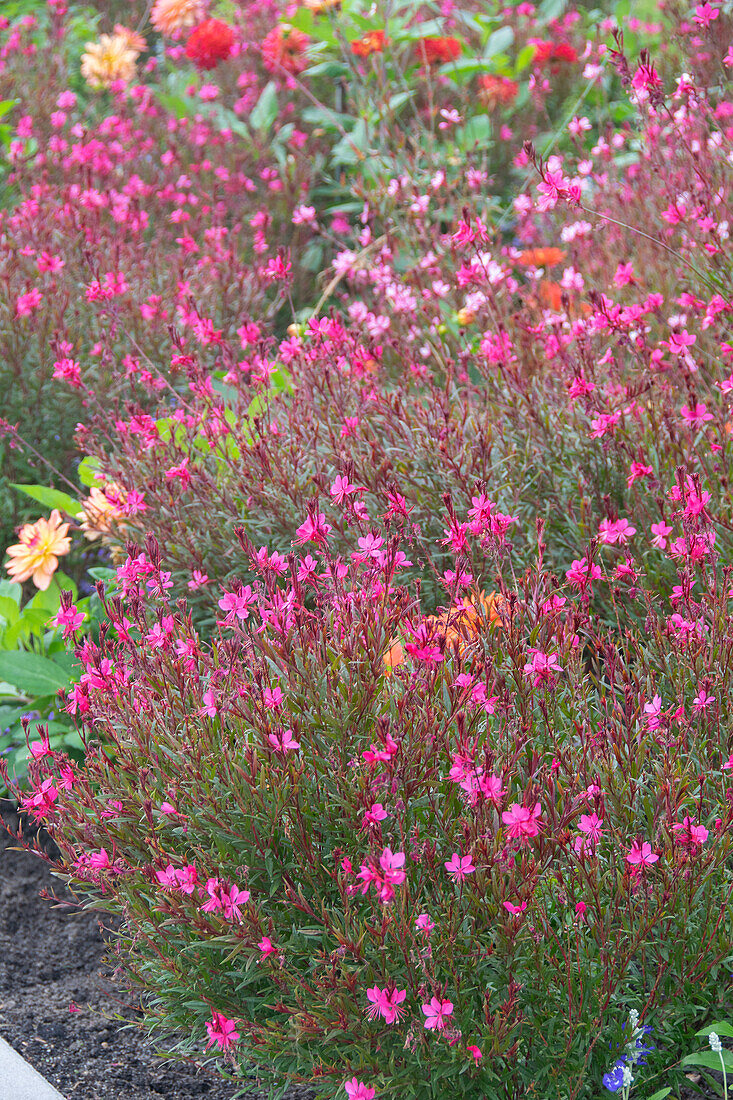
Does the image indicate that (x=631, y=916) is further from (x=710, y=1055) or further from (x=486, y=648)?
(x=486, y=648)

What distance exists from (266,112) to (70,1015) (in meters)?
5.06

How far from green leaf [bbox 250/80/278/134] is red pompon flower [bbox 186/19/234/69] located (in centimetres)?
37

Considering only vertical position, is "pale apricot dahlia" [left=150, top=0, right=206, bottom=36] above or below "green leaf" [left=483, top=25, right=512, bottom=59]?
above

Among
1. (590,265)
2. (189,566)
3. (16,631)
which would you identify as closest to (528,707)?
(189,566)

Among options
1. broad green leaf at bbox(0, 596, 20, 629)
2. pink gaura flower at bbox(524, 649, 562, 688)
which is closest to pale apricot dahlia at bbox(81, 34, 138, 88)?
broad green leaf at bbox(0, 596, 20, 629)

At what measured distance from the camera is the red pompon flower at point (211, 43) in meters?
5.18

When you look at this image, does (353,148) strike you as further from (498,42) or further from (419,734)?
(419,734)

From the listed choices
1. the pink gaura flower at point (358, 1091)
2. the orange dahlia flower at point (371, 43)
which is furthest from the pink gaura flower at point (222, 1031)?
the orange dahlia flower at point (371, 43)

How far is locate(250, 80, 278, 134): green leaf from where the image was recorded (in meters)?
5.59

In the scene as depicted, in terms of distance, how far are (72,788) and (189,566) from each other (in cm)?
91

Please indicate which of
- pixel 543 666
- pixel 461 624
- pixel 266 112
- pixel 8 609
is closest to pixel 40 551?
pixel 8 609

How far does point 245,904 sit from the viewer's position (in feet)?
4.78

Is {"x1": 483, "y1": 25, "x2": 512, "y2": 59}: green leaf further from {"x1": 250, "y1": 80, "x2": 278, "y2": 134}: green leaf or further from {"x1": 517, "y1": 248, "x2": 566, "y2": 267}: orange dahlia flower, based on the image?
{"x1": 517, "y1": 248, "x2": 566, "y2": 267}: orange dahlia flower

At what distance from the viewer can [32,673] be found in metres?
2.47
